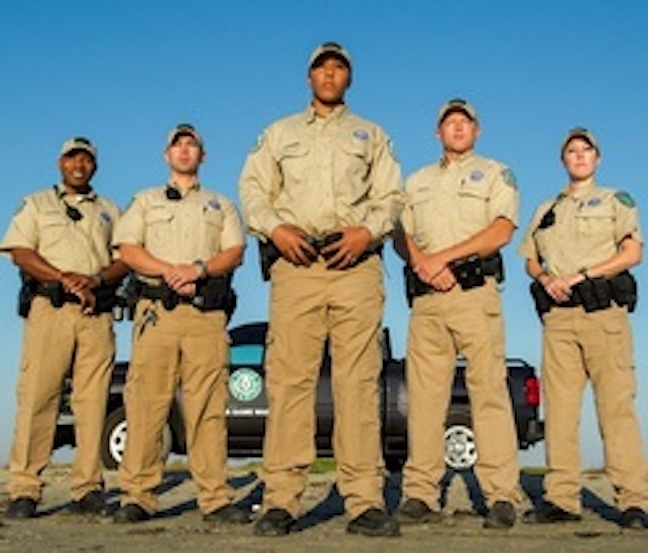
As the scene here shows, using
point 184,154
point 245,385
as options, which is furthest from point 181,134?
point 245,385

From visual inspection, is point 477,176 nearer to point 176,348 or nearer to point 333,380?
point 333,380

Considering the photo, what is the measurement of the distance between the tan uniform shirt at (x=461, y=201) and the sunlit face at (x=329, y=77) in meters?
0.96

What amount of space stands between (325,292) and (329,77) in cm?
117

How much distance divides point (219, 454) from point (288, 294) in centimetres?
124

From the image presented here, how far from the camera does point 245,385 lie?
14.0 m

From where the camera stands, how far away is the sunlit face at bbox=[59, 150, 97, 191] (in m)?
7.82

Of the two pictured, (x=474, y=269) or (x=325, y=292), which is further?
(x=474, y=269)

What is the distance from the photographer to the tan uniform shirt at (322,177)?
20.7 feet

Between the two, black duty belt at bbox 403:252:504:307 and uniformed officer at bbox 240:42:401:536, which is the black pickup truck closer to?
black duty belt at bbox 403:252:504:307

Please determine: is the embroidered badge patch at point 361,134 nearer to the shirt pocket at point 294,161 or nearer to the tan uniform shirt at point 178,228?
the shirt pocket at point 294,161

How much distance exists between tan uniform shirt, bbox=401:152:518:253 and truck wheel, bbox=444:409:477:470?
23.9ft

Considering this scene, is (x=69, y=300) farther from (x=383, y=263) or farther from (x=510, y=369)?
(x=510, y=369)

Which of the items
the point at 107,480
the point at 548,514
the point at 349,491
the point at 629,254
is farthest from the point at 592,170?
the point at 107,480

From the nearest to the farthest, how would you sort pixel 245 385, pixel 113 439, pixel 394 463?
1. pixel 113 439
2. pixel 245 385
3. pixel 394 463
